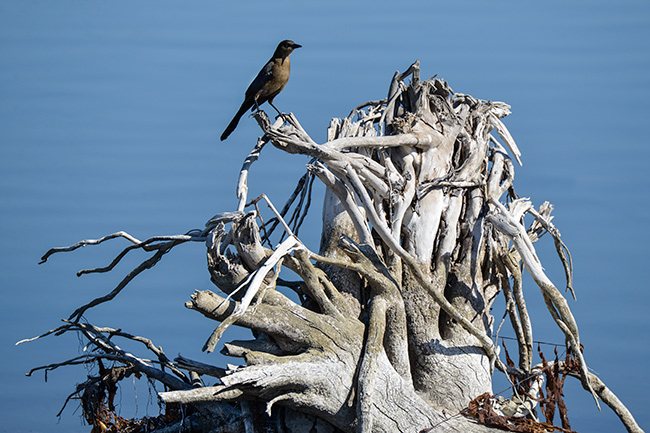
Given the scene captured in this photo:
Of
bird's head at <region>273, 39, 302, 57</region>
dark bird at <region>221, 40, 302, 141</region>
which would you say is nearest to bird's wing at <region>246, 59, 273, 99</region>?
dark bird at <region>221, 40, 302, 141</region>

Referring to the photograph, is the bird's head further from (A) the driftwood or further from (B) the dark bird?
(A) the driftwood

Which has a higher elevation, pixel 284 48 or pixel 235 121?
pixel 284 48

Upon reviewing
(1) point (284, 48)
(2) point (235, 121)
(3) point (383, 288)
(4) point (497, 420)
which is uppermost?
(1) point (284, 48)

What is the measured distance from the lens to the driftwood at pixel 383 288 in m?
5.90

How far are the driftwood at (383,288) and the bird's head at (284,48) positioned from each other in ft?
2.60

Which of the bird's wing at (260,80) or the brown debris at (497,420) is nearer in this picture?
the brown debris at (497,420)

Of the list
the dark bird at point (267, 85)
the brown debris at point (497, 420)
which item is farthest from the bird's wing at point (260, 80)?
the brown debris at point (497, 420)

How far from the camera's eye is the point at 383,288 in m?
6.40

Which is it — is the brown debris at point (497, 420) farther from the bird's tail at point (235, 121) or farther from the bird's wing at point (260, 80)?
the bird's wing at point (260, 80)

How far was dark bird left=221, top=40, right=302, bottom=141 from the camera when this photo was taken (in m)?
6.98

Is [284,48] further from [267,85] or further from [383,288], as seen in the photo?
[383,288]

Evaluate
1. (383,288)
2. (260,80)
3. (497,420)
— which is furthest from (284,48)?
(497,420)

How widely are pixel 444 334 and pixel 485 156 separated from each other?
5.40 ft

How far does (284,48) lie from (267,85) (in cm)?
45
